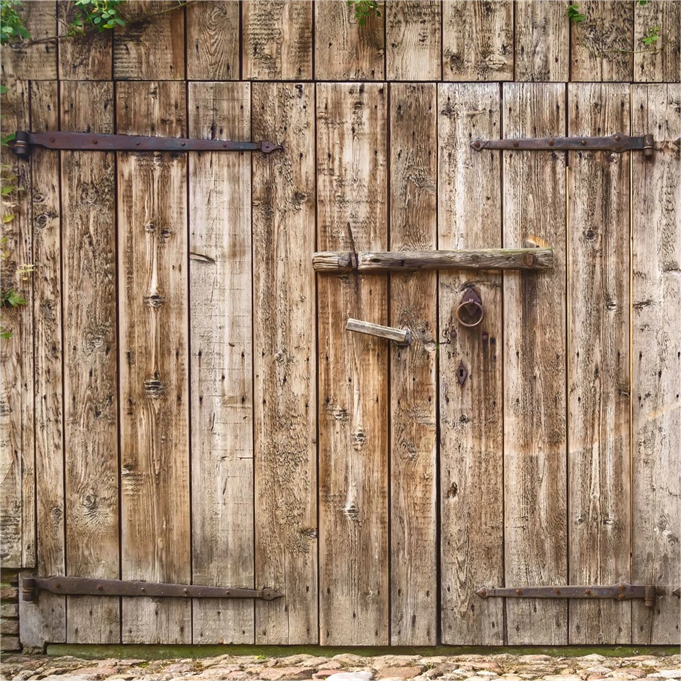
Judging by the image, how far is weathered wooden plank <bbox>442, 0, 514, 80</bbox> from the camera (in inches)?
97.6

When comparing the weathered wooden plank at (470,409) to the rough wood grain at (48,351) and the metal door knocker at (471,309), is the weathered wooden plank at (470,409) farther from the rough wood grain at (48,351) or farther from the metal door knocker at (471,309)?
the rough wood grain at (48,351)

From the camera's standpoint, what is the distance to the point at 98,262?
2.50 metres

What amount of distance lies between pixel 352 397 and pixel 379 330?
274 millimetres

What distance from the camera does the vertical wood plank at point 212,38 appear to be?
248 centimetres

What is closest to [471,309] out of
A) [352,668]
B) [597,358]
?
[597,358]

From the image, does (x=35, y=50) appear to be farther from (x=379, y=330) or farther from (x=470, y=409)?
(x=470, y=409)

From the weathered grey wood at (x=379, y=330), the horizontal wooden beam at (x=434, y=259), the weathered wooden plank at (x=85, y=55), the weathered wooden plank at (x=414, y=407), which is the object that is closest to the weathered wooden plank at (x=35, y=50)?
the weathered wooden plank at (x=85, y=55)

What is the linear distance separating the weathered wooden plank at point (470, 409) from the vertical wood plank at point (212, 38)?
84 centimetres

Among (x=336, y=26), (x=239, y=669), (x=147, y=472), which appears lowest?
(x=239, y=669)

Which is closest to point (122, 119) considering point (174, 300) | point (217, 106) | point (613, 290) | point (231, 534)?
point (217, 106)

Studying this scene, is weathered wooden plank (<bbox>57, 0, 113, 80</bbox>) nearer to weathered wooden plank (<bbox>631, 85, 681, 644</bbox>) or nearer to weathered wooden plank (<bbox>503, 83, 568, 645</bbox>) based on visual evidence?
weathered wooden plank (<bbox>503, 83, 568, 645</bbox>)

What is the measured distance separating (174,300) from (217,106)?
0.74 metres

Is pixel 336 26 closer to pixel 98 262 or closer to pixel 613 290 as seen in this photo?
pixel 98 262

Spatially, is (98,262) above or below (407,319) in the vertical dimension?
above
